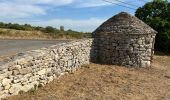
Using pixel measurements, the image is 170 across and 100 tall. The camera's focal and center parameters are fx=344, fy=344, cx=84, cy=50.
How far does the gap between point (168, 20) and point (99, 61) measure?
1071 centimetres

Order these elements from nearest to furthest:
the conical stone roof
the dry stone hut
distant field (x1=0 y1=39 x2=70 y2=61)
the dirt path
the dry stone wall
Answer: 1. the dry stone wall
2. the dirt path
3. distant field (x1=0 y1=39 x2=70 y2=61)
4. the dry stone hut
5. the conical stone roof

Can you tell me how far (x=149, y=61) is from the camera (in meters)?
17.7

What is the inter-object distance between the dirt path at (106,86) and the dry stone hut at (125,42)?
0.74 metres

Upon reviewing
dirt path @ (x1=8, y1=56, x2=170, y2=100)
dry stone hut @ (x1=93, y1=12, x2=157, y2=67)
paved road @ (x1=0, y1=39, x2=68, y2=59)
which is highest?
dry stone hut @ (x1=93, y1=12, x2=157, y2=67)

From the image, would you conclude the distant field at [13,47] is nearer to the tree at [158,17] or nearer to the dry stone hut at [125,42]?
the dry stone hut at [125,42]

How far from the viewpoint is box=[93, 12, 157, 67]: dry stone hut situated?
17078 mm

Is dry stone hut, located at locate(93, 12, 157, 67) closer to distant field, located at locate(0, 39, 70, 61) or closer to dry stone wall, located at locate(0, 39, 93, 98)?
dry stone wall, located at locate(0, 39, 93, 98)

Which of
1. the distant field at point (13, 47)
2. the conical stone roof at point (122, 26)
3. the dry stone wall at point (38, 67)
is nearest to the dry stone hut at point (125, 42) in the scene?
the conical stone roof at point (122, 26)

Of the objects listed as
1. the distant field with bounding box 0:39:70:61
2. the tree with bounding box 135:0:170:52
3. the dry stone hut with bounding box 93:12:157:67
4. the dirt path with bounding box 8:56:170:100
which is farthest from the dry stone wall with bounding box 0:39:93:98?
the tree with bounding box 135:0:170:52

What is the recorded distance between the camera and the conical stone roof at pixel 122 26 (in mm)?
17281

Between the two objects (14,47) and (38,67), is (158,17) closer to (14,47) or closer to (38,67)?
(14,47)

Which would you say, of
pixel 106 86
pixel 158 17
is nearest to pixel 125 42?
pixel 106 86

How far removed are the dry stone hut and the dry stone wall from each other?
95.4 inches

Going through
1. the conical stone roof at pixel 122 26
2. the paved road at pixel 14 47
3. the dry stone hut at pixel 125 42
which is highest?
the conical stone roof at pixel 122 26
